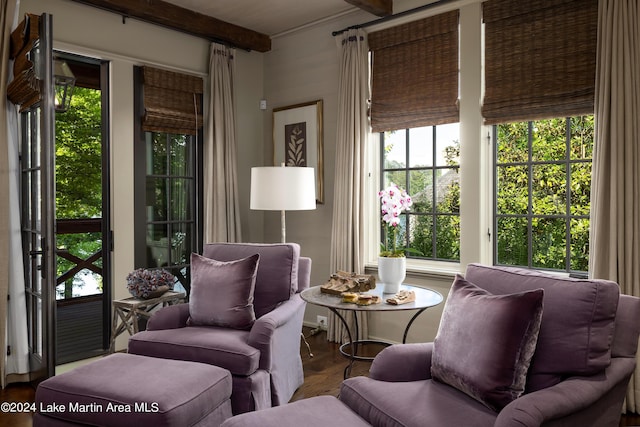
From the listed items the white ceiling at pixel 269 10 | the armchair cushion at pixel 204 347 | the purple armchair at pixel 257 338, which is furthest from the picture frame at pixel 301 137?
the armchair cushion at pixel 204 347

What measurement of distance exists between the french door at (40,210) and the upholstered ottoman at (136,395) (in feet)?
2.61

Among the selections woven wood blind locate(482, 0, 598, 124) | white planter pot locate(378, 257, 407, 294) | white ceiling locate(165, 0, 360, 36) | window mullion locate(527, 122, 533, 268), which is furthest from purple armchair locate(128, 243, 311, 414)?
white ceiling locate(165, 0, 360, 36)

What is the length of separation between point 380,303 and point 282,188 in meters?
1.26

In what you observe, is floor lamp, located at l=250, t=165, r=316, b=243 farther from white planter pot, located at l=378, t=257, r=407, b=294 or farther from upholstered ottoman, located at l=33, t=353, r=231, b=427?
upholstered ottoman, located at l=33, t=353, r=231, b=427

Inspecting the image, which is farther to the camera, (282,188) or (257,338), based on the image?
(282,188)

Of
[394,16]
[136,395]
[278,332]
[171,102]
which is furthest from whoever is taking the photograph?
[171,102]

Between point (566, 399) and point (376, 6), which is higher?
point (376, 6)

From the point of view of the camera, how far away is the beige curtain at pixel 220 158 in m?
4.43

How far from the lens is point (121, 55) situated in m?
3.92

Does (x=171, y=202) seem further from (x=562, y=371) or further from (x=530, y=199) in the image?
Answer: (x=562, y=371)

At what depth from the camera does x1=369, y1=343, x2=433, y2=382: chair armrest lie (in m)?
2.07

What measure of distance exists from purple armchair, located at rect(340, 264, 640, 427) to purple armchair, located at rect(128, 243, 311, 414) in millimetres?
761

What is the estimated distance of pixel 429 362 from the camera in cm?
210

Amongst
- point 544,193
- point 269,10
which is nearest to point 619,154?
point 544,193
